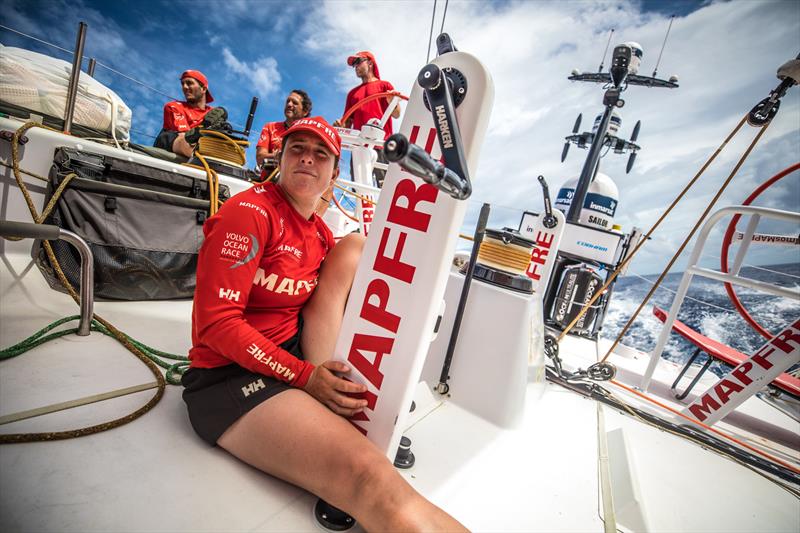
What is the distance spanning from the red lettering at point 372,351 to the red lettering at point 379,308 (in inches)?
1.4

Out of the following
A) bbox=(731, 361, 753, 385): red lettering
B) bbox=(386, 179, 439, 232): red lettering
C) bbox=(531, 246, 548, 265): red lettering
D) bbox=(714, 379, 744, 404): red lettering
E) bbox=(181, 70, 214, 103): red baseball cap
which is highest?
bbox=(181, 70, 214, 103): red baseball cap

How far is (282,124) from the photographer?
11.7 feet

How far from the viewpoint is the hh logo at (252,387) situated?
2.49 ft

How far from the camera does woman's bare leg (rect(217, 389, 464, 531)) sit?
0.60 metres

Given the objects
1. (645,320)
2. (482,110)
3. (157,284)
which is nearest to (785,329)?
(482,110)

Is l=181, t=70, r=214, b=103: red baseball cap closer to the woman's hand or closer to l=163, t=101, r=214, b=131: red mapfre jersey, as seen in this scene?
l=163, t=101, r=214, b=131: red mapfre jersey

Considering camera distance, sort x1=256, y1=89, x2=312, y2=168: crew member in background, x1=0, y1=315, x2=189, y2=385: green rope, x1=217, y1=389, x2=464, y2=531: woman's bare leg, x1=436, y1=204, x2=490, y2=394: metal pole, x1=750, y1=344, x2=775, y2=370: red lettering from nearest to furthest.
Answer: x1=217, y1=389, x2=464, y2=531: woman's bare leg, x1=0, y1=315, x2=189, y2=385: green rope, x1=436, y1=204, x2=490, y2=394: metal pole, x1=750, y1=344, x2=775, y2=370: red lettering, x1=256, y1=89, x2=312, y2=168: crew member in background

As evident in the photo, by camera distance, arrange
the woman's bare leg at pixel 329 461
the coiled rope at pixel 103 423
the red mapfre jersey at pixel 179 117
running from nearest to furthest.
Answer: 1. the woman's bare leg at pixel 329 461
2. the coiled rope at pixel 103 423
3. the red mapfre jersey at pixel 179 117

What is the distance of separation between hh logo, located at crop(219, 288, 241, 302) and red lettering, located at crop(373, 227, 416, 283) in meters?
0.34

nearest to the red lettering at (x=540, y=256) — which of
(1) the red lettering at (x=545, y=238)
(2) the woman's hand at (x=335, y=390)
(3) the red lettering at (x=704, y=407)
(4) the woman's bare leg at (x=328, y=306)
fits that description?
(1) the red lettering at (x=545, y=238)

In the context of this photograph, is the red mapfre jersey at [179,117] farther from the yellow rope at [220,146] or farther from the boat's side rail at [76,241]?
the boat's side rail at [76,241]

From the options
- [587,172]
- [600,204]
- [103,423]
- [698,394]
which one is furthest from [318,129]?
[587,172]

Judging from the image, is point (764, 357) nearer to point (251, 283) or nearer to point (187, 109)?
point (251, 283)

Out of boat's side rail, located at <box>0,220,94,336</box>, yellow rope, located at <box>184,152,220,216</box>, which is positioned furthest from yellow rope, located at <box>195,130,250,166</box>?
boat's side rail, located at <box>0,220,94,336</box>
